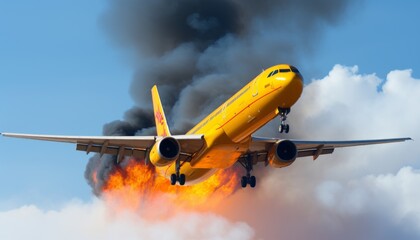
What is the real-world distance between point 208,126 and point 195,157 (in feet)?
8.90

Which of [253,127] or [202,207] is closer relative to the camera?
[253,127]

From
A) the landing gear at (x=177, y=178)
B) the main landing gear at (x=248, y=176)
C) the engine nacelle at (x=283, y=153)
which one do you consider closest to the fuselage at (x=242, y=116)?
the landing gear at (x=177, y=178)

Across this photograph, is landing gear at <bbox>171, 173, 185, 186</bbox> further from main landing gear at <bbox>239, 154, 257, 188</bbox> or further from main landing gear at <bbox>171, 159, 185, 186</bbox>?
main landing gear at <bbox>239, 154, 257, 188</bbox>

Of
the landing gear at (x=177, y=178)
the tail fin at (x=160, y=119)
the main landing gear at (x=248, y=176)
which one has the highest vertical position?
the tail fin at (x=160, y=119)

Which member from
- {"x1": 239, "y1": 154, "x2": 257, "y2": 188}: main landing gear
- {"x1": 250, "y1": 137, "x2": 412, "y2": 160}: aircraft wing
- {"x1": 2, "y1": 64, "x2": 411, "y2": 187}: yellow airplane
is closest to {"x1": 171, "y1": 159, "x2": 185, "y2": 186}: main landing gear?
{"x1": 2, "y1": 64, "x2": 411, "y2": 187}: yellow airplane

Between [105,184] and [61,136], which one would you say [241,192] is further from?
[61,136]

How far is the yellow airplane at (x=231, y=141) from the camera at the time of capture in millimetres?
64312

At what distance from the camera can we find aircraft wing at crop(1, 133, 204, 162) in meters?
70.4

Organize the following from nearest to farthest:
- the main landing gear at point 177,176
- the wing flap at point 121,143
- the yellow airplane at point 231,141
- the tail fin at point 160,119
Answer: the yellow airplane at point 231,141 < the wing flap at point 121,143 < the main landing gear at point 177,176 < the tail fin at point 160,119

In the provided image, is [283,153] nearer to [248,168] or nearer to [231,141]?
[248,168]

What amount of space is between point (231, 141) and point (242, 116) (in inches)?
113

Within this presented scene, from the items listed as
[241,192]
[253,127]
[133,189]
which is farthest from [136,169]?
[253,127]

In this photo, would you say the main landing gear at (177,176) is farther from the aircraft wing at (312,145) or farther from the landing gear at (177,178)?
the aircraft wing at (312,145)

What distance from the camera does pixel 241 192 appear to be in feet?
281
